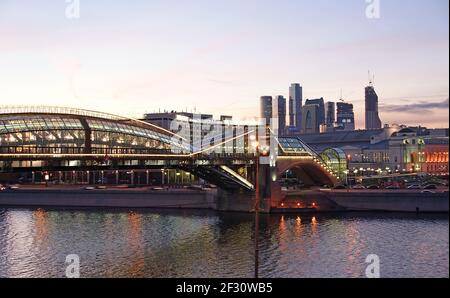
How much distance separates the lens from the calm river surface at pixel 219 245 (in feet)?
115

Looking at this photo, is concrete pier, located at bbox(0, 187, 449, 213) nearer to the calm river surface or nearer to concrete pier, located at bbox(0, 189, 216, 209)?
concrete pier, located at bbox(0, 189, 216, 209)

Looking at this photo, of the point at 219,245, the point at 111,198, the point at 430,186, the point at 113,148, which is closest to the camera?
the point at 219,245

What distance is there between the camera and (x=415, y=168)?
120 metres

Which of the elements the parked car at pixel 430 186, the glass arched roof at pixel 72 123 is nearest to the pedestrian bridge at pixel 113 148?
the glass arched roof at pixel 72 123

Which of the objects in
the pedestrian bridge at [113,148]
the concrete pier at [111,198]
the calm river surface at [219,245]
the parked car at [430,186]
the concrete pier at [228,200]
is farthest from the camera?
the concrete pier at [111,198]

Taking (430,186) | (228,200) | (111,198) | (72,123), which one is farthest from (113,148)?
(430,186)

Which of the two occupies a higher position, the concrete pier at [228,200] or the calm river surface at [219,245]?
the concrete pier at [228,200]

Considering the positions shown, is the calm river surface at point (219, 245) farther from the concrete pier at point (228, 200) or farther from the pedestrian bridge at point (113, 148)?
the pedestrian bridge at point (113, 148)

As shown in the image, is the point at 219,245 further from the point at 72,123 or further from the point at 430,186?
the point at 430,186

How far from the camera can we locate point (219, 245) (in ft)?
146

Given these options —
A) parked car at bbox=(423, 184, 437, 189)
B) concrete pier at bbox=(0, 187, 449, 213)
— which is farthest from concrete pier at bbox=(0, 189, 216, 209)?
parked car at bbox=(423, 184, 437, 189)

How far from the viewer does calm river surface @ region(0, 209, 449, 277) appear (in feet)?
115
